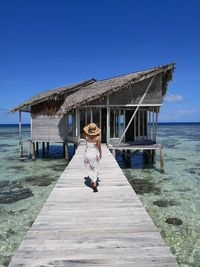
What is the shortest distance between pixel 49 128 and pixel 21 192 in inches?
347

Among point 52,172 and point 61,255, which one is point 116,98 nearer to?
point 52,172

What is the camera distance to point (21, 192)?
12625 millimetres

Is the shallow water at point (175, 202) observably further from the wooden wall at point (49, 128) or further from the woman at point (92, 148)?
the wooden wall at point (49, 128)

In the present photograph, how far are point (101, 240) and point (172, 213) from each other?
250 inches

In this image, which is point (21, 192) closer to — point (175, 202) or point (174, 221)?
point (175, 202)

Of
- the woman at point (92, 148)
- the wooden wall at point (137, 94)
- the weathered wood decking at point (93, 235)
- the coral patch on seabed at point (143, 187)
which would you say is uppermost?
the wooden wall at point (137, 94)

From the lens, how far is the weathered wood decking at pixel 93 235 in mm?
3324

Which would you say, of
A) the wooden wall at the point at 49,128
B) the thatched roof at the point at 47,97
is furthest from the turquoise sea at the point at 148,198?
the thatched roof at the point at 47,97

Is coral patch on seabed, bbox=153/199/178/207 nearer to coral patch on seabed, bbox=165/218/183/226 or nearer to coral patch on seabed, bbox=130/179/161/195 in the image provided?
coral patch on seabed, bbox=130/179/161/195

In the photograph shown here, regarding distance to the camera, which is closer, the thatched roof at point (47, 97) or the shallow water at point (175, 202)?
the shallow water at point (175, 202)

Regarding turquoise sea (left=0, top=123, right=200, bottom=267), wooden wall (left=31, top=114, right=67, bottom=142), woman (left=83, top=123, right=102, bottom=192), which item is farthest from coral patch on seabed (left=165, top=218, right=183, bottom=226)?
wooden wall (left=31, top=114, right=67, bottom=142)

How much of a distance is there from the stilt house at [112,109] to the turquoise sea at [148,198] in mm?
2068

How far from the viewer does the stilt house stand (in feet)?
51.8

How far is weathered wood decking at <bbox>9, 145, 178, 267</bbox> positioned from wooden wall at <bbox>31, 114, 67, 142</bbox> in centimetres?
1444
